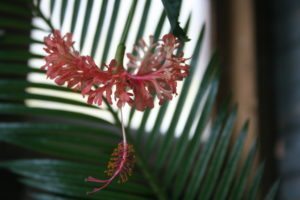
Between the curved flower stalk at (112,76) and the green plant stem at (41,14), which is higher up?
the green plant stem at (41,14)

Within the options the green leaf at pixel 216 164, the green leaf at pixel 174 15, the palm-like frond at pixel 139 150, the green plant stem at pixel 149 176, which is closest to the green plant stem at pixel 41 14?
the palm-like frond at pixel 139 150

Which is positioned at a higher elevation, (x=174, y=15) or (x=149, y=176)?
(x=174, y=15)

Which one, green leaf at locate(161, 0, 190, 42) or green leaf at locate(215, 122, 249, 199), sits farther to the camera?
green leaf at locate(215, 122, 249, 199)

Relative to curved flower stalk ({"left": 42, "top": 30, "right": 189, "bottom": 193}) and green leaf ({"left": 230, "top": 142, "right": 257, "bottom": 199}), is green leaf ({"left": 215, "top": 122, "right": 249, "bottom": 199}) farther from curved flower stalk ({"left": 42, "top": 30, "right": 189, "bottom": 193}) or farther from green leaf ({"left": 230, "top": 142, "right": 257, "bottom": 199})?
curved flower stalk ({"left": 42, "top": 30, "right": 189, "bottom": 193})

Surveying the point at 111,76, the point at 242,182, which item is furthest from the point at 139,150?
the point at 111,76

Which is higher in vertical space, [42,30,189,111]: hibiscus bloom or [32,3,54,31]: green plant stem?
[32,3,54,31]: green plant stem

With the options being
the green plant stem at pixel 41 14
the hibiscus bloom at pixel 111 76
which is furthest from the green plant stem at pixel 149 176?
the hibiscus bloom at pixel 111 76

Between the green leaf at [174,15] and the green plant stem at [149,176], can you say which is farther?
the green plant stem at [149,176]

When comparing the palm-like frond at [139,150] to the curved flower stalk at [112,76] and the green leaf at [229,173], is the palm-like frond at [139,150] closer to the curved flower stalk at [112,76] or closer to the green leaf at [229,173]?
the green leaf at [229,173]

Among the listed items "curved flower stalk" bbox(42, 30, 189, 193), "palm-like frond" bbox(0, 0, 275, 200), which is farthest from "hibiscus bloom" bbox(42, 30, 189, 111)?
"palm-like frond" bbox(0, 0, 275, 200)

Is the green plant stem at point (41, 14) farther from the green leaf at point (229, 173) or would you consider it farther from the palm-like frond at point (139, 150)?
the green leaf at point (229, 173)

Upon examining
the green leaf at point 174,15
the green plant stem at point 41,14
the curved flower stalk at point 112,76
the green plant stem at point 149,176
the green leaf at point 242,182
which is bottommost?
the green plant stem at point 149,176

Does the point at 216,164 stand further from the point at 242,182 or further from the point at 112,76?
the point at 112,76
